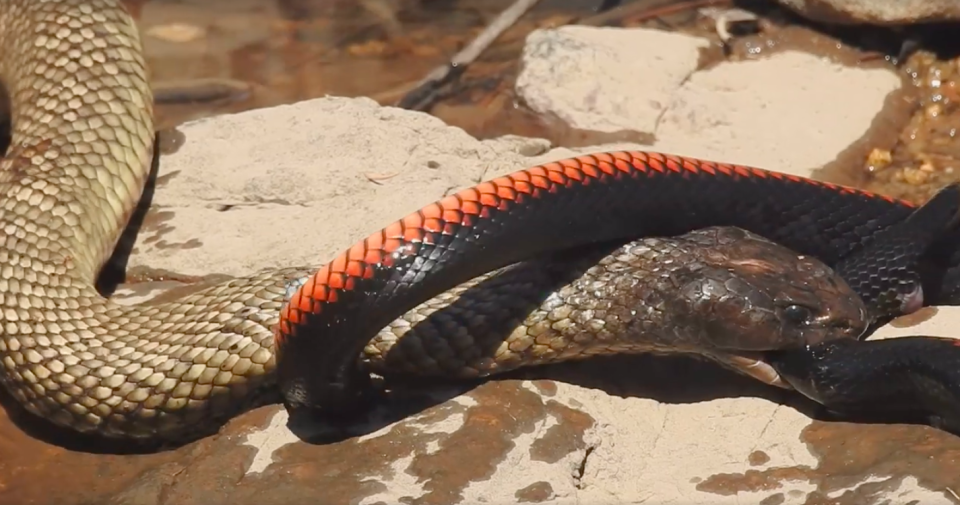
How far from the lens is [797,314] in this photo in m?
4.57

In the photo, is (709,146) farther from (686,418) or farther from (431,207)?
(431,207)

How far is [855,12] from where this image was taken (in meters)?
7.56

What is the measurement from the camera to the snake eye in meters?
4.56

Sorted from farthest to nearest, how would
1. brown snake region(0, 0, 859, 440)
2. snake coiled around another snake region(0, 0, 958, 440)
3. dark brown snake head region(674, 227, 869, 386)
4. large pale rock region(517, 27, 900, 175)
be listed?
1. large pale rock region(517, 27, 900, 175)
2. brown snake region(0, 0, 859, 440)
3. dark brown snake head region(674, 227, 869, 386)
4. snake coiled around another snake region(0, 0, 958, 440)

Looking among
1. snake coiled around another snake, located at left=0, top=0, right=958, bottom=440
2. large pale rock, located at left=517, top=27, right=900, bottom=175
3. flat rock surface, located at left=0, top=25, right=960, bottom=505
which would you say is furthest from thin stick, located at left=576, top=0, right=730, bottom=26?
snake coiled around another snake, located at left=0, top=0, right=958, bottom=440

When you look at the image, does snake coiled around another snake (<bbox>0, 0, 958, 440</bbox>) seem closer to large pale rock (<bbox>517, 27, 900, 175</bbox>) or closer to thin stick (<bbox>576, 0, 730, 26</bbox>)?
large pale rock (<bbox>517, 27, 900, 175</bbox>)

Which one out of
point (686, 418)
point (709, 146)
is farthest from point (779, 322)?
point (709, 146)

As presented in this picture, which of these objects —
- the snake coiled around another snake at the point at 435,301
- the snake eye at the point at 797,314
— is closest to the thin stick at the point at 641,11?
the snake coiled around another snake at the point at 435,301

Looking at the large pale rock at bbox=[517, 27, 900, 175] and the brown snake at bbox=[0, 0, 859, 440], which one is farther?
the large pale rock at bbox=[517, 27, 900, 175]

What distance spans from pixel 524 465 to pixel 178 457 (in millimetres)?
1355

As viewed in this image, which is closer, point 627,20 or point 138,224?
point 138,224

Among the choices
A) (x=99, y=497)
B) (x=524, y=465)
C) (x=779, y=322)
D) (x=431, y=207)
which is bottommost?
(x=99, y=497)

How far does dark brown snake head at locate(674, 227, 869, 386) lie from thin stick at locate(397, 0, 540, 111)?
338cm

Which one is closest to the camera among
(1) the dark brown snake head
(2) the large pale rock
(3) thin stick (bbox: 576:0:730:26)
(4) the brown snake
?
(1) the dark brown snake head
